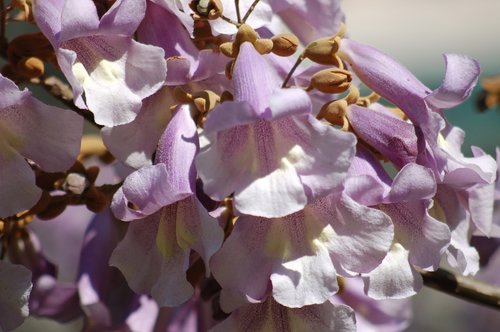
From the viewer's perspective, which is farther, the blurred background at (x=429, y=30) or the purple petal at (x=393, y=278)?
the blurred background at (x=429, y=30)

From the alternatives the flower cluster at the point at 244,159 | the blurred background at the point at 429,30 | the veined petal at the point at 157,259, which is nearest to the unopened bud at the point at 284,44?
the flower cluster at the point at 244,159

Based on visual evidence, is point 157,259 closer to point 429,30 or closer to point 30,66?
point 30,66

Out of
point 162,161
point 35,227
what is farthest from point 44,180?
point 35,227

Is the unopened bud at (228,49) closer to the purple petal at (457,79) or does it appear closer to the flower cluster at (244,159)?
the flower cluster at (244,159)

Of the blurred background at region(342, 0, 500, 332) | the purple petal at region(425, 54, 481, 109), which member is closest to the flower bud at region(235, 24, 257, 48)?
the purple petal at region(425, 54, 481, 109)

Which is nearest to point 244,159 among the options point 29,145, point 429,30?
point 29,145

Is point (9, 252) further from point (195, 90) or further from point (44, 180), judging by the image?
point (195, 90)

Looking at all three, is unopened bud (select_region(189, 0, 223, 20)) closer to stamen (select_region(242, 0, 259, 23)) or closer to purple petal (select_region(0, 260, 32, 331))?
stamen (select_region(242, 0, 259, 23))
